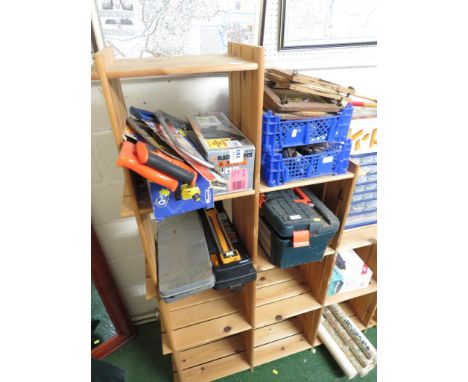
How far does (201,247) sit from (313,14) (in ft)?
3.46

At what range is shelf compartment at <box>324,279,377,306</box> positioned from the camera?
54.9 inches

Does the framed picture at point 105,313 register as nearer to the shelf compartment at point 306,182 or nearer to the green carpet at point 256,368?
the green carpet at point 256,368

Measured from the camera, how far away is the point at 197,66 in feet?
2.17

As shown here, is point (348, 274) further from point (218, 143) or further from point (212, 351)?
point (218, 143)

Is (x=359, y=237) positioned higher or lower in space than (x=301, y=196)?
lower

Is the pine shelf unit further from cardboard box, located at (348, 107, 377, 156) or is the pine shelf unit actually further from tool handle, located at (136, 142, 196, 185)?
cardboard box, located at (348, 107, 377, 156)

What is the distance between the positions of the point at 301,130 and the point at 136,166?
53 centimetres

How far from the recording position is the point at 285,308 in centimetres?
135

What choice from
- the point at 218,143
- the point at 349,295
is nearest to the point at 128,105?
the point at 218,143

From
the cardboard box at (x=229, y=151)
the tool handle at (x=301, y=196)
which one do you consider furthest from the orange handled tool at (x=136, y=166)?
the tool handle at (x=301, y=196)

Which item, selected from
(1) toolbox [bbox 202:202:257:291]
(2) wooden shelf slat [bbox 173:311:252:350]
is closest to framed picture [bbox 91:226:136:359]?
(2) wooden shelf slat [bbox 173:311:252:350]
